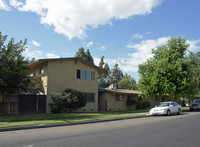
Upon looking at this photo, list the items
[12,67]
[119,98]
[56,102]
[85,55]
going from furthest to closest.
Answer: [85,55] < [119,98] < [56,102] < [12,67]

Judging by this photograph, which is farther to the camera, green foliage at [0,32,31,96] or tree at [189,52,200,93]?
tree at [189,52,200,93]

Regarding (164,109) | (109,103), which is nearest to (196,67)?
(109,103)

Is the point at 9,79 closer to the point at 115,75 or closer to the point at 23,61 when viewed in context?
the point at 23,61

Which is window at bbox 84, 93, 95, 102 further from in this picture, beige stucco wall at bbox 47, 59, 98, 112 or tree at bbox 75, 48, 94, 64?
tree at bbox 75, 48, 94, 64

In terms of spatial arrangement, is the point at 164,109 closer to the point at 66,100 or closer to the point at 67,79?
the point at 66,100

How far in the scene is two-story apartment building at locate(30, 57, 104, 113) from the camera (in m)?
22.2

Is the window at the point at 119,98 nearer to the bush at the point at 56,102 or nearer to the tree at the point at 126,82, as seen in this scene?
the bush at the point at 56,102

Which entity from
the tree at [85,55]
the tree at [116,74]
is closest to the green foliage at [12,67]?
the tree at [85,55]

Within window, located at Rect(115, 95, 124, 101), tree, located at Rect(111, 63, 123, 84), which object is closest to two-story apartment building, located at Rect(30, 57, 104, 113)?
window, located at Rect(115, 95, 124, 101)

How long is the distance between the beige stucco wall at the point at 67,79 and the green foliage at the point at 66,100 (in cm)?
111

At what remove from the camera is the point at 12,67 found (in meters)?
17.2

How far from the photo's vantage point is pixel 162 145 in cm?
719

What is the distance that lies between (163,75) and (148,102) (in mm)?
8037

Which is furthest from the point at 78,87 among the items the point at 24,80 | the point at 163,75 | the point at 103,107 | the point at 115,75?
the point at 115,75
